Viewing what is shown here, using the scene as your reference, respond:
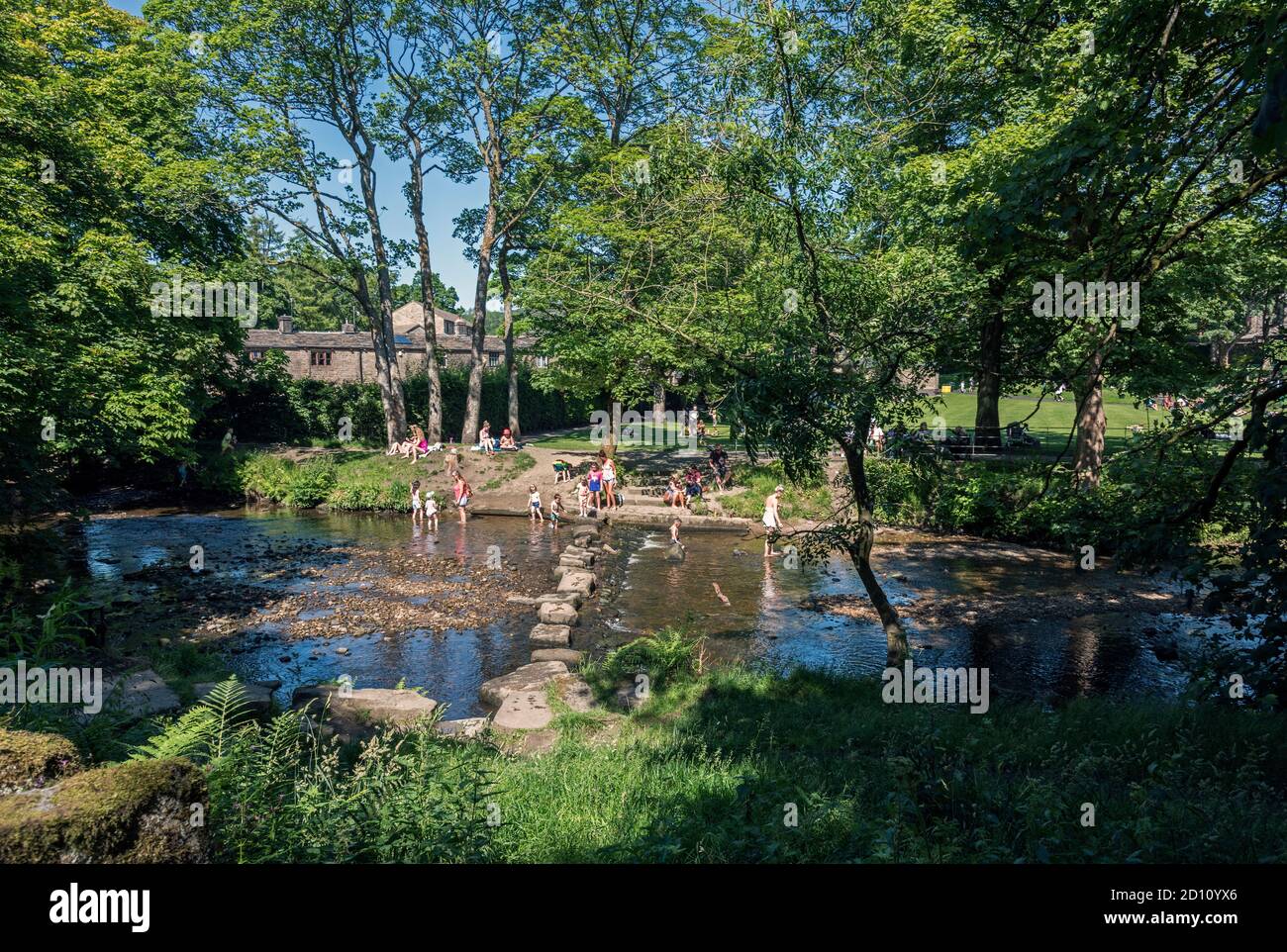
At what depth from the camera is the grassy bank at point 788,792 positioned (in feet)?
14.9

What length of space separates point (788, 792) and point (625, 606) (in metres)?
11.3

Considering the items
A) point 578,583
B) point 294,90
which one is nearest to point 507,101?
point 294,90

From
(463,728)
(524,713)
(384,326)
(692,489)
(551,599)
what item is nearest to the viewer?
(463,728)

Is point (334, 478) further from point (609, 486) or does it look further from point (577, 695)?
point (577, 695)

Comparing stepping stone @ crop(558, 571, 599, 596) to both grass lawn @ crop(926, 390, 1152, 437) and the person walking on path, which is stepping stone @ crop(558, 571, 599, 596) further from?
grass lawn @ crop(926, 390, 1152, 437)

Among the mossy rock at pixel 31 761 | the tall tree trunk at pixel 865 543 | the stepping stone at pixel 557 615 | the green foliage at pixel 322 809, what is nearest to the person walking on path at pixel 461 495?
the stepping stone at pixel 557 615

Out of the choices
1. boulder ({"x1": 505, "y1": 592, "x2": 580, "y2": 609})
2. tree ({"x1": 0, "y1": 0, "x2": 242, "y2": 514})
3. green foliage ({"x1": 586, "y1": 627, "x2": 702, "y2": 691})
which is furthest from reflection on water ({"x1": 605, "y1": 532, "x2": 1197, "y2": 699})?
tree ({"x1": 0, "y1": 0, "x2": 242, "y2": 514})

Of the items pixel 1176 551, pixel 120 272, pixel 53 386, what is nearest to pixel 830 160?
pixel 1176 551

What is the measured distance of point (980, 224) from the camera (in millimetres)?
7020

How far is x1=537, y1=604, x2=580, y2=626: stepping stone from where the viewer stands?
15.7m

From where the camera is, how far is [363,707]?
Answer: 1032 centimetres

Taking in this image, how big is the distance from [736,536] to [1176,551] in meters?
16.8

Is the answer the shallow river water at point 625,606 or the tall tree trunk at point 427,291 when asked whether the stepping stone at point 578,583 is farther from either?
the tall tree trunk at point 427,291
